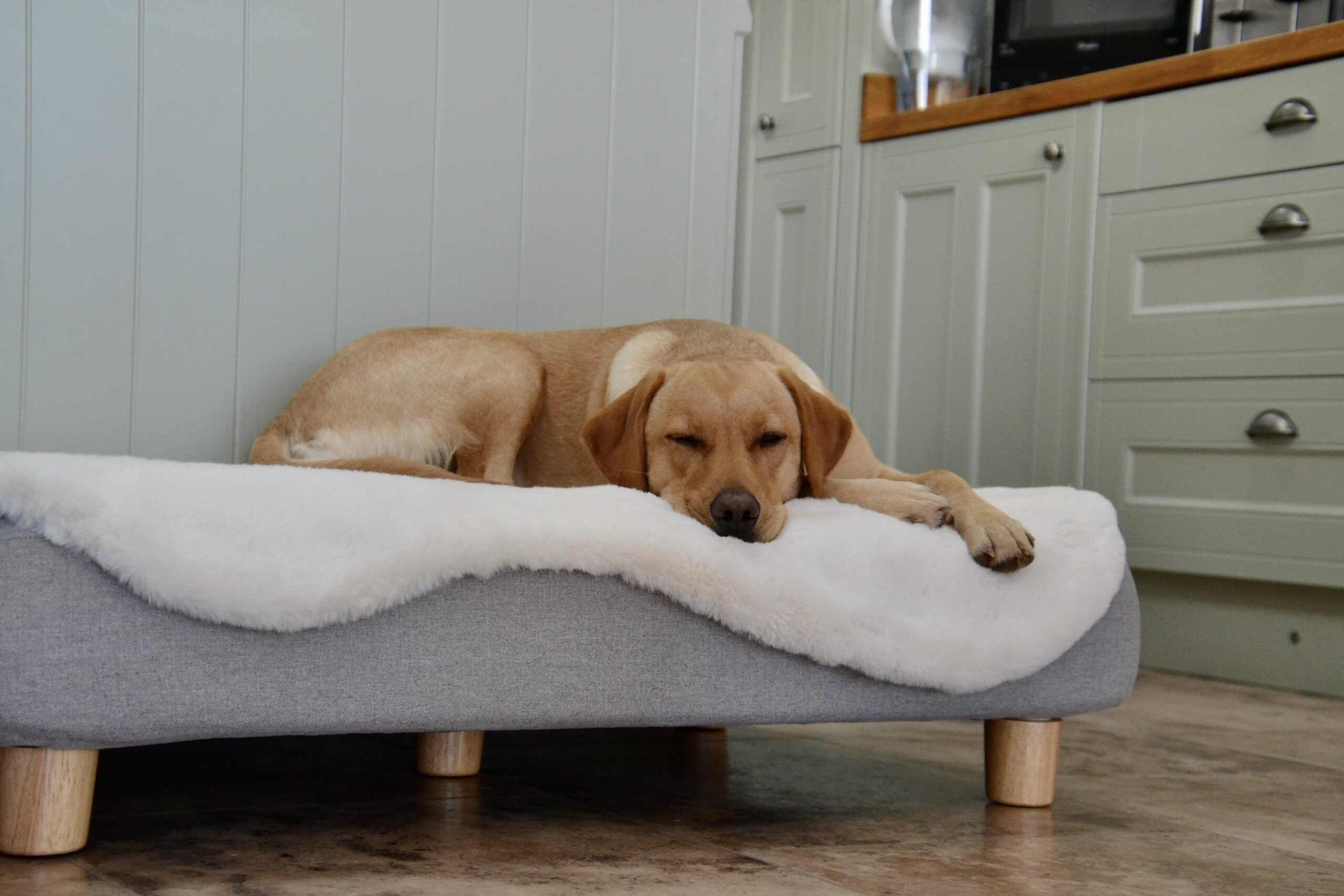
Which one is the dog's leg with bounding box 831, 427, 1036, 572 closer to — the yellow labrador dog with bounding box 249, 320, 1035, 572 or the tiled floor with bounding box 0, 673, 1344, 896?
the yellow labrador dog with bounding box 249, 320, 1035, 572

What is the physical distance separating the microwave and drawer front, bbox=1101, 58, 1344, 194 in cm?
29

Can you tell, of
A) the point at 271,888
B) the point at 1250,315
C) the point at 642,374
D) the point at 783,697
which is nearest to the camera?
the point at 271,888

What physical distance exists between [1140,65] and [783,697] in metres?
2.40

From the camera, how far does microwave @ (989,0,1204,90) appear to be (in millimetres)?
3557

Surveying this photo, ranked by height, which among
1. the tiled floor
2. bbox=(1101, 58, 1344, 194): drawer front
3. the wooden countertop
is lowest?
the tiled floor

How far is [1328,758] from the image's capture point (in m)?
2.33


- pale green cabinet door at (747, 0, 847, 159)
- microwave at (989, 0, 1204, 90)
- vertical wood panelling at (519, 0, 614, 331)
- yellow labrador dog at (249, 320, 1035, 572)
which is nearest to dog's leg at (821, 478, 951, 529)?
yellow labrador dog at (249, 320, 1035, 572)

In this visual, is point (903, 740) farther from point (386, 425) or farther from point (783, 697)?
point (386, 425)

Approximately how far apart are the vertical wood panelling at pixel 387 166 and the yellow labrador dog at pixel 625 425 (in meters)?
0.22

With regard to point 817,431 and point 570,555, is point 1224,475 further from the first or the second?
point 570,555

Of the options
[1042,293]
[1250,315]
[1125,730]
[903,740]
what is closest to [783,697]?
[903,740]

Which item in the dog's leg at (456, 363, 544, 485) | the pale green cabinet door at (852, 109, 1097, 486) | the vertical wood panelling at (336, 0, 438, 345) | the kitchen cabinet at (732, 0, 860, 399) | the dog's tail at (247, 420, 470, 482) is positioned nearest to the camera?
the dog's tail at (247, 420, 470, 482)

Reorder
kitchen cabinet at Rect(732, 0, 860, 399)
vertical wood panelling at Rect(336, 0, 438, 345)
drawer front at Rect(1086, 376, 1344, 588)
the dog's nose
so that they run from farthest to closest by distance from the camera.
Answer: kitchen cabinet at Rect(732, 0, 860, 399) < drawer front at Rect(1086, 376, 1344, 588) < vertical wood panelling at Rect(336, 0, 438, 345) < the dog's nose

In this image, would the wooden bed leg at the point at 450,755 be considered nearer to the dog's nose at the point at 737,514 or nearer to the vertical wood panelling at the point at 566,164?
the dog's nose at the point at 737,514
